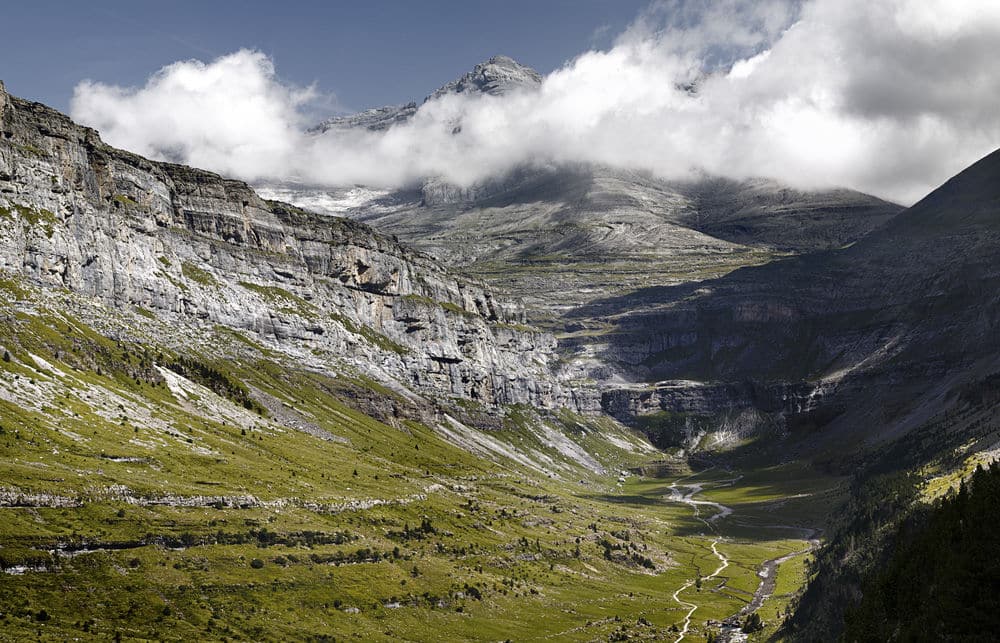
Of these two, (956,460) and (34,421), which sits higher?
(34,421)

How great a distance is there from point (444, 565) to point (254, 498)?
137 ft

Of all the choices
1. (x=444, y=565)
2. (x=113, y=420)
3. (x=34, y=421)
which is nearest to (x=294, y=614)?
(x=444, y=565)

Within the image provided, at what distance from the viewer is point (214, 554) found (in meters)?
140

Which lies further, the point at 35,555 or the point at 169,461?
the point at 169,461

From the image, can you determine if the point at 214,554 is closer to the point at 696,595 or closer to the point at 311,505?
the point at 311,505

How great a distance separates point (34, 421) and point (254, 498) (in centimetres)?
4713

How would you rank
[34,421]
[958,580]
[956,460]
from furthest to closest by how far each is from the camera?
[956,460] → [34,421] → [958,580]

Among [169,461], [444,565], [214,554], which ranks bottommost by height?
[444,565]

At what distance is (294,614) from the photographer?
130 m

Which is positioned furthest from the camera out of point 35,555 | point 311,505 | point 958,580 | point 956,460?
point 956,460

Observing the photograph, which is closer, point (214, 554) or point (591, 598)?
point (214, 554)

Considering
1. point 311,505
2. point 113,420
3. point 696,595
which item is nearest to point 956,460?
point 696,595

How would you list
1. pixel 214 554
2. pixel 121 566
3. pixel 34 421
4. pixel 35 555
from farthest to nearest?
pixel 34 421
pixel 214 554
pixel 121 566
pixel 35 555

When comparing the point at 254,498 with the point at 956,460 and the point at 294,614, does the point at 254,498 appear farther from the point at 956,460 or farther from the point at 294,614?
the point at 956,460
